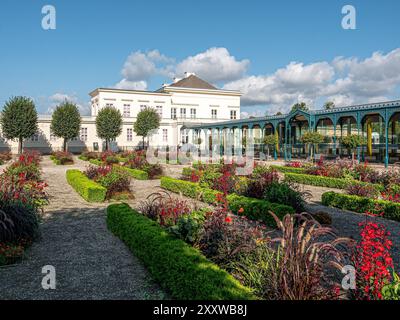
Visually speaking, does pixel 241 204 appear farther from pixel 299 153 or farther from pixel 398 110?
pixel 299 153

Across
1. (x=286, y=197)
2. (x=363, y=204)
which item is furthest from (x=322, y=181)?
(x=286, y=197)

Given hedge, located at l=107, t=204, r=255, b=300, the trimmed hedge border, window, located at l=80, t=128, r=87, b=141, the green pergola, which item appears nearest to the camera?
hedge, located at l=107, t=204, r=255, b=300

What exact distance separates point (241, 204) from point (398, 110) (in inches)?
577

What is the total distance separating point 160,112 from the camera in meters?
45.1

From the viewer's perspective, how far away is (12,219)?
5340mm

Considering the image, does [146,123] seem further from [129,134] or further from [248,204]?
[248,204]

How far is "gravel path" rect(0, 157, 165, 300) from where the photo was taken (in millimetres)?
3918

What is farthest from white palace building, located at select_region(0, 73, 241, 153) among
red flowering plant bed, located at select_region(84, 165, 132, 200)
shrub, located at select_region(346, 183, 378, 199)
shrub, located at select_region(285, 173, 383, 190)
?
shrub, located at select_region(346, 183, 378, 199)

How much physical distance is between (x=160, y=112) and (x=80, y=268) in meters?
41.3

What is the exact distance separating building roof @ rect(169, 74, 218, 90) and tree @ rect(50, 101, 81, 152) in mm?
18244

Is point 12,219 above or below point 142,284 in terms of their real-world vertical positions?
above

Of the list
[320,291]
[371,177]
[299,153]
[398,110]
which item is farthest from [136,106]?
[320,291]

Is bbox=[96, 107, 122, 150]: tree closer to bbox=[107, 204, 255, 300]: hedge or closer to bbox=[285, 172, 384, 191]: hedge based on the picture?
bbox=[285, 172, 384, 191]: hedge
